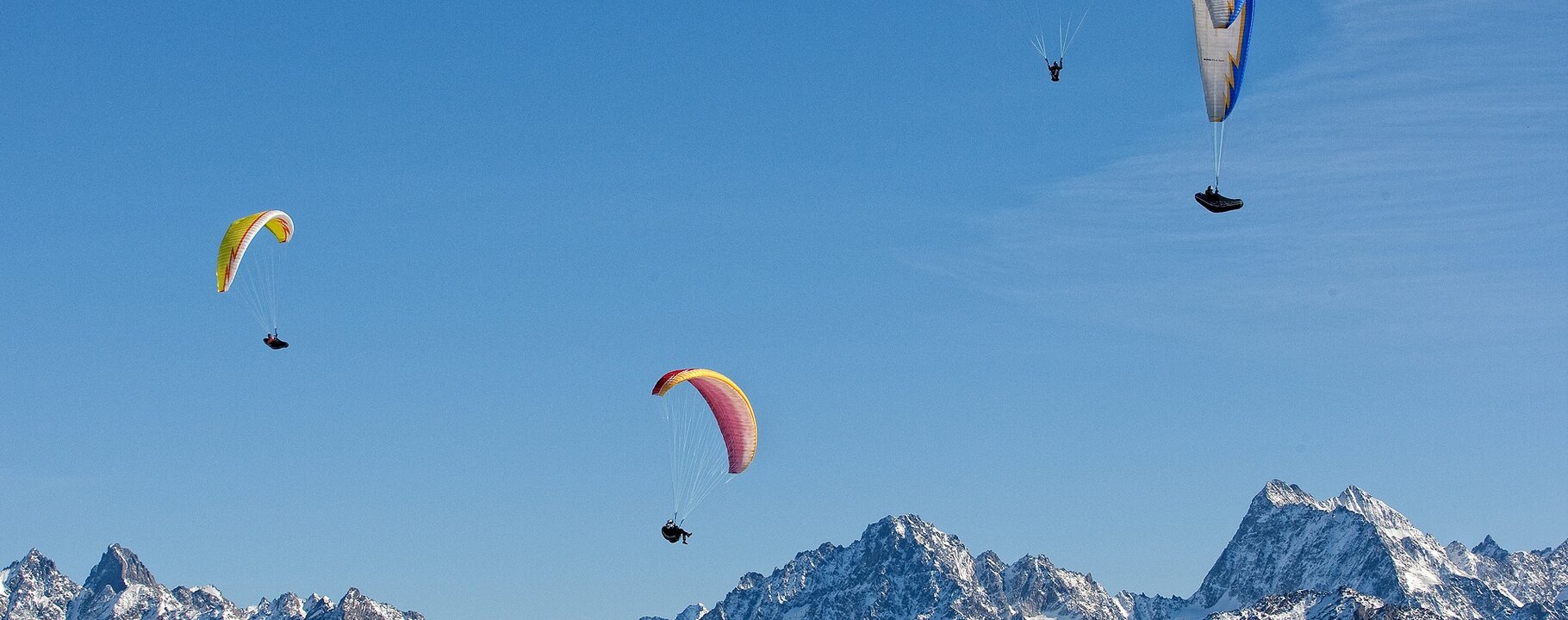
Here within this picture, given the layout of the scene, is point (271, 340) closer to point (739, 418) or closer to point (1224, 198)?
point (739, 418)

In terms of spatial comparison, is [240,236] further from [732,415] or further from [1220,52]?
[1220,52]

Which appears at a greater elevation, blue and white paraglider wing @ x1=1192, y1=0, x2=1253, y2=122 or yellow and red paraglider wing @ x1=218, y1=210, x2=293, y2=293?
yellow and red paraglider wing @ x1=218, y1=210, x2=293, y2=293

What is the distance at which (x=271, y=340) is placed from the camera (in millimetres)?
87500

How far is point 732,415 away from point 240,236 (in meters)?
24.0

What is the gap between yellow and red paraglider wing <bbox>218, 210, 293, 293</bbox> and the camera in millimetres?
88312

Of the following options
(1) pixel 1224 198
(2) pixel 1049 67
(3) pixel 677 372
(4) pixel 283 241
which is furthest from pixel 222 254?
(1) pixel 1224 198

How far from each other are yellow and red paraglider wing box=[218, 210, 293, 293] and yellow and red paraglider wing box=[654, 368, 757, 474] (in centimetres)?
2151

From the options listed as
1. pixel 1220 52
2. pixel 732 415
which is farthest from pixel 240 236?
pixel 1220 52

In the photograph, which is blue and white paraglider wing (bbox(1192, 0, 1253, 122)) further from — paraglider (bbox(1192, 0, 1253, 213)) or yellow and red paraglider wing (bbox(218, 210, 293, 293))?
yellow and red paraglider wing (bbox(218, 210, 293, 293))

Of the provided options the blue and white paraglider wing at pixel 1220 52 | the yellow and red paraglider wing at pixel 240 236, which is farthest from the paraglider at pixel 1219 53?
the yellow and red paraglider wing at pixel 240 236

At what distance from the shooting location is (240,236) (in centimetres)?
8931

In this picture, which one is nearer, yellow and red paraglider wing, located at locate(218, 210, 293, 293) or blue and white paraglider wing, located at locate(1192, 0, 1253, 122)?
blue and white paraglider wing, located at locate(1192, 0, 1253, 122)

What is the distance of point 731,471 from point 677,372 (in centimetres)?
535

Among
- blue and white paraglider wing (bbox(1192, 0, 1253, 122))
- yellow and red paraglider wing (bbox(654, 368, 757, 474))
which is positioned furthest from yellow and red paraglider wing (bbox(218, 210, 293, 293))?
blue and white paraglider wing (bbox(1192, 0, 1253, 122))
